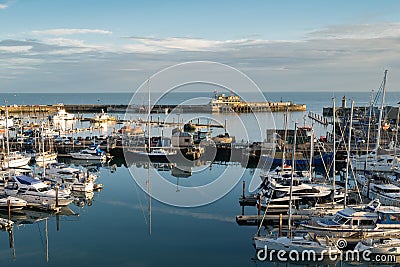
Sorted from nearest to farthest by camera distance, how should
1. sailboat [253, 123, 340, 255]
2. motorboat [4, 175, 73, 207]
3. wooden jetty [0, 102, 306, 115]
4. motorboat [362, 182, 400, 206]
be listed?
sailboat [253, 123, 340, 255] → motorboat [362, 182, 400, 206] → motorboat [4, 175, 73, 207] → wooden jetty [0, 102, 306, 115]

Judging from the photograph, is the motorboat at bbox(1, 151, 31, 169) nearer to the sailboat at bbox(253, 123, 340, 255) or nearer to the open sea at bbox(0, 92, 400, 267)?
the open sea at bbox(0, 92, 400, 267)

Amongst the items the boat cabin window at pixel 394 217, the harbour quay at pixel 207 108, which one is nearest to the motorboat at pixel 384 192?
the boat cabin window at pixel 394 217

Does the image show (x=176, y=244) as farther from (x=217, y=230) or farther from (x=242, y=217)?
(x=242, y=217)

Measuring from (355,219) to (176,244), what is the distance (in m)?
5.79

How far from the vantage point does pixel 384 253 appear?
12.6 m

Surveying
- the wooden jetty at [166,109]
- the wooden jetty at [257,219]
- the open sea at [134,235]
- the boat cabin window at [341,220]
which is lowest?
the open sea at [134,235]

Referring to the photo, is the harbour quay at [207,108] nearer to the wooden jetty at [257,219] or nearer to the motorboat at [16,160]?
the motorboat at [16,160]

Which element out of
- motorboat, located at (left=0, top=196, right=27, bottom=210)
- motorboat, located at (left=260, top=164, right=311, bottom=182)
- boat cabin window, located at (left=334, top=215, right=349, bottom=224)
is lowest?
motorboat, located at (left=0, top=196, right=27, bottom=210)

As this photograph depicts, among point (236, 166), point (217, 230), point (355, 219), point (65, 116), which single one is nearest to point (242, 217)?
point (217, 230)

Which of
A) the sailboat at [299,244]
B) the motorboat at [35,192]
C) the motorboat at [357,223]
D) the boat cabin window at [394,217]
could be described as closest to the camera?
the sailboat at [299,244]

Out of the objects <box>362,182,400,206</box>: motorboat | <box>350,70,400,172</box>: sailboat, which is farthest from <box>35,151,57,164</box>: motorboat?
<box>362,182,400,206</box>: motorboat

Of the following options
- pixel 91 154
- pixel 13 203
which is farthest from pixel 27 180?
pixel 91 154

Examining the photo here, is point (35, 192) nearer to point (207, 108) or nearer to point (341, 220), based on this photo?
point (341, 220)

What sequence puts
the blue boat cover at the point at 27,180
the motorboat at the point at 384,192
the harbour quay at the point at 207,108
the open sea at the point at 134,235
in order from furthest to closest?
the harbour quay at the point at 207,108
the blue boat cover at the point at 27,180
the motorboat at the point at 384,192
the open sea at the point at 134,235
